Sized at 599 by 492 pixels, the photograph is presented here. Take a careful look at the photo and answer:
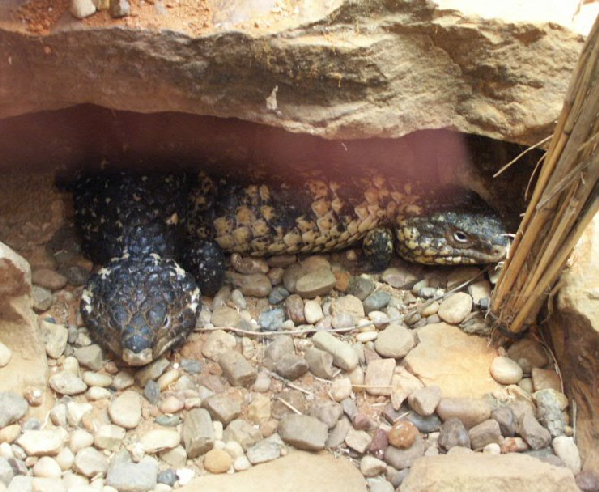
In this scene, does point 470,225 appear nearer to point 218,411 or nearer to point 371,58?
point 371,58

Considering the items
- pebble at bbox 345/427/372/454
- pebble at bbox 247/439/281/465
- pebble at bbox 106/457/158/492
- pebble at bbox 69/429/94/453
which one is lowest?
pebble at bbox 69/429/94/453

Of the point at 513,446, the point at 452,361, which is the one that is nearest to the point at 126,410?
the point at 452,361

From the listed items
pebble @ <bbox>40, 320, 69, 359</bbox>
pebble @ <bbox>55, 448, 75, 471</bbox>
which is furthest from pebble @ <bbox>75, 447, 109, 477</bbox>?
pebble @ <bbox>40, 320, 69, 359</bbox>

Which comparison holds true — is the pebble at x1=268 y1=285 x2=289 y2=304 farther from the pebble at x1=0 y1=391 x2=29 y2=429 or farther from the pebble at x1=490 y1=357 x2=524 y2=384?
the pebble at x1=0 y1=391 x2=29 y2=429

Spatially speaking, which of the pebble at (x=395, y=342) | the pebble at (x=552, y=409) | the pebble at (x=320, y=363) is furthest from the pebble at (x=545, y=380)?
the pebble at (x=320, y=363)

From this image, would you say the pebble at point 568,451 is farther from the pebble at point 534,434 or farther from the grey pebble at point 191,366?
the grey pebble at point 191,366

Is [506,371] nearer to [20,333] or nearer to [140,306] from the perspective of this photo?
[140,306]

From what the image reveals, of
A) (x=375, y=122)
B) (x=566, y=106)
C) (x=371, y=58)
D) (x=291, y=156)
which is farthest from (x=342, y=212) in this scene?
(x=566, y=106)
